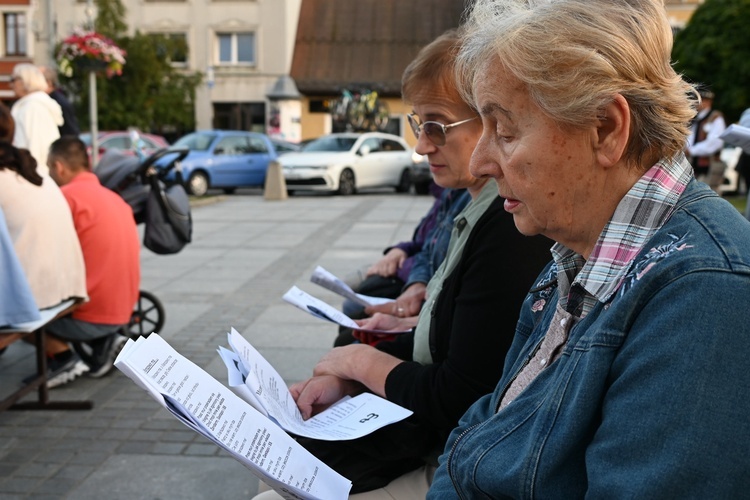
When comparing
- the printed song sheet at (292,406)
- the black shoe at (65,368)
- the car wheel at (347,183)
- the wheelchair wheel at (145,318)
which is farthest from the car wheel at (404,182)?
the printed song sheet at (292,406)

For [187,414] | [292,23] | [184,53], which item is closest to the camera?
[187,414]

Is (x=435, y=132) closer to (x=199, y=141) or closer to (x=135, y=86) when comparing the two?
(x=199, y=141)

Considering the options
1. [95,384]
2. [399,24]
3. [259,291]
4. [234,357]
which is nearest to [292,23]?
[399,24]

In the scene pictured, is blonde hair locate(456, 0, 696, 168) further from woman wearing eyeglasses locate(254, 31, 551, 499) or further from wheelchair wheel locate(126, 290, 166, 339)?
wheelchair wheel locate(126, 290, 166, 339)

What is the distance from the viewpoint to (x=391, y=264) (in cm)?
406

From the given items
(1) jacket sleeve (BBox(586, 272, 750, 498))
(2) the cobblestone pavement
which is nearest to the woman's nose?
(1) jacket sleeve (BBox(586, 272, 750, 498))

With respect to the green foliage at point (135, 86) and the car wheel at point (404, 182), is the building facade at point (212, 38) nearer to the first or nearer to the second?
the green foliage at point (135, 86)

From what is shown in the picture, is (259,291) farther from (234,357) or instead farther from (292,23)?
(292,23)

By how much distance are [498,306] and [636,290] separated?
845mm

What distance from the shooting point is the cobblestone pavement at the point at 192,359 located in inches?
140

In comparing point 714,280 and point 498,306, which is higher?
point 714,280

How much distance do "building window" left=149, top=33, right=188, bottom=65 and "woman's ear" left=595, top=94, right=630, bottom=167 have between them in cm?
3218

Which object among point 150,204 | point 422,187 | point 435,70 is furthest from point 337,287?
point 422,187

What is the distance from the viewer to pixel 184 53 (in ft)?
110
